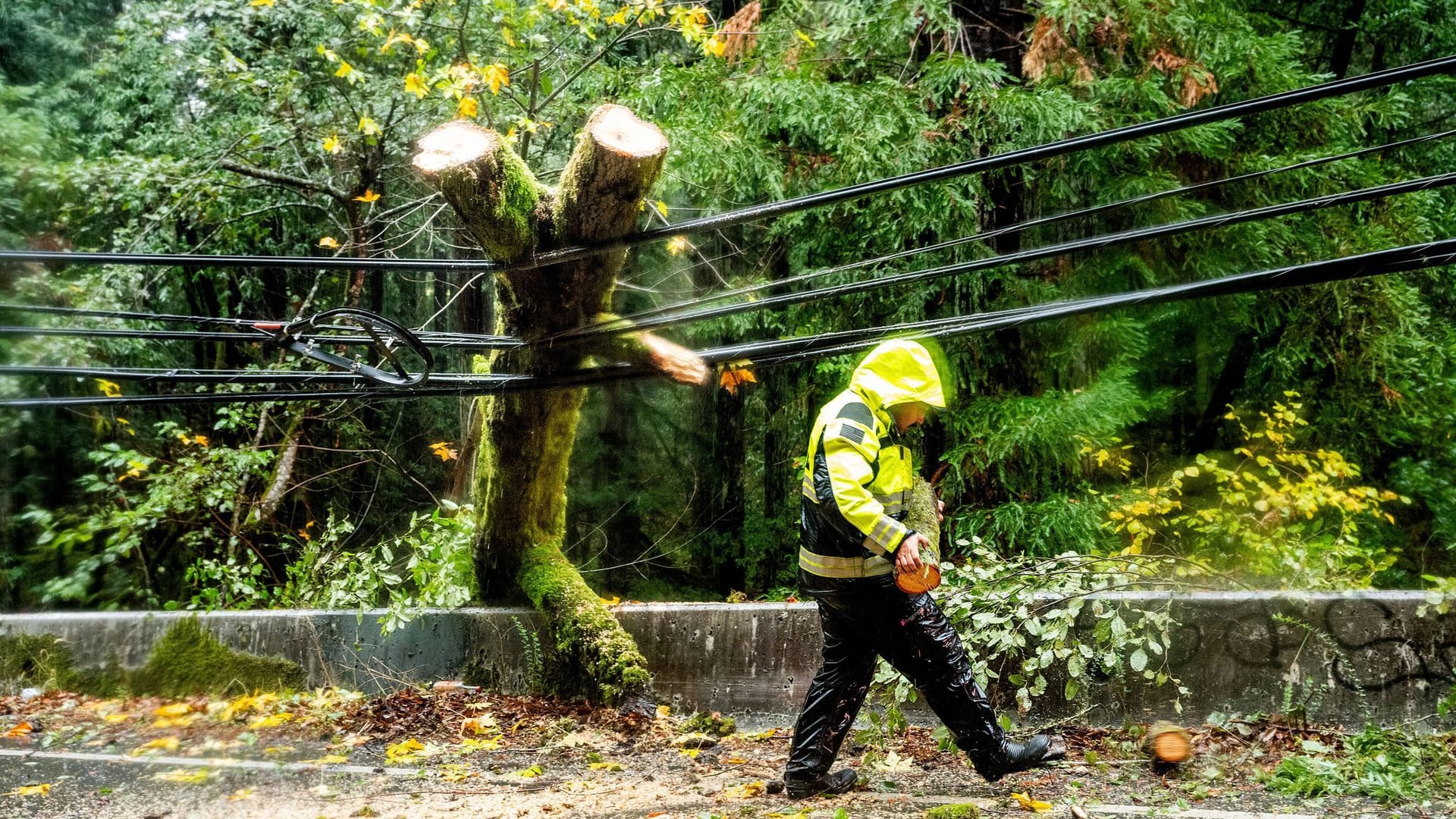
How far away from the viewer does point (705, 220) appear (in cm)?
438

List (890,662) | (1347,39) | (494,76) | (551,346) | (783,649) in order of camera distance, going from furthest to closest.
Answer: (1347,39) → (494,76) → (783,649) → (551,346) → (890,662)

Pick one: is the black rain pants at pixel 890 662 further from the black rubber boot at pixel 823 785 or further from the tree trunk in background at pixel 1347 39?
the tree trunk in background at pixel 1347 39

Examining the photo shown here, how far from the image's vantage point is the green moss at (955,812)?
3980 millimetres

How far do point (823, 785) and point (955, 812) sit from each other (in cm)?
62

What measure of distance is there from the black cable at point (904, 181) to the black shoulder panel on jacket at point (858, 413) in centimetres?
87

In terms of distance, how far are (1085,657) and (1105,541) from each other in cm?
247

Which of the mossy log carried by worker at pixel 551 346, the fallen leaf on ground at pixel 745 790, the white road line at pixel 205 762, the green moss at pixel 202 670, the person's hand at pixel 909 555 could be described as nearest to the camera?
the person's hand at pixel 909 555

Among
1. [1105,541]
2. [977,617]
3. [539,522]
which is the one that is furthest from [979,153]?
[539,522]

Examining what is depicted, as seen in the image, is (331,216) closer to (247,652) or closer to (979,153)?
(247,652)

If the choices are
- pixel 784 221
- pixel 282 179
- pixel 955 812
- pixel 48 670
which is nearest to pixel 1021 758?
pixel 955 812

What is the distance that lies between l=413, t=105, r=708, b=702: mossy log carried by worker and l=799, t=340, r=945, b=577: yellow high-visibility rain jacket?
123 centimetres

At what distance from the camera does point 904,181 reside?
13.8 feet

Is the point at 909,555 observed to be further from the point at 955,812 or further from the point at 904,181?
the point at 904,181

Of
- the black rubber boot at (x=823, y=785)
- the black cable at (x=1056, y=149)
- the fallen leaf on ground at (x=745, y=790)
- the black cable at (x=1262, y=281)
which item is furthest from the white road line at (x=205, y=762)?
the black cable at (x=1262, y=281)
